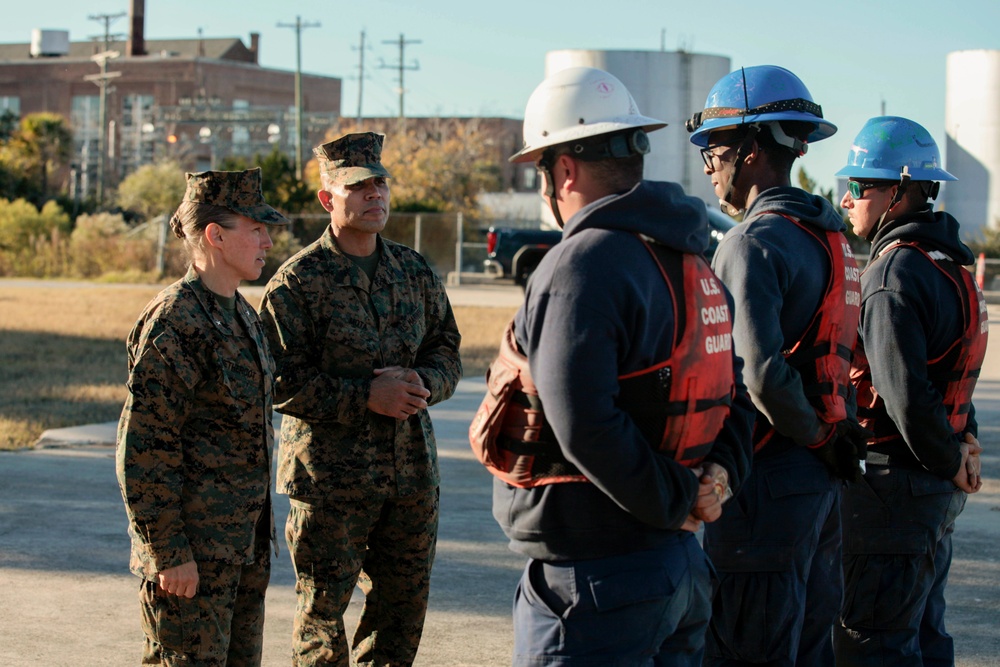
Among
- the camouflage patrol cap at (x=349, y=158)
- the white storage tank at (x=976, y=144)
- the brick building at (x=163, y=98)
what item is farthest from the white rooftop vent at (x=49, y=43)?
the camouflage patrol cap at (x=349, y=158)

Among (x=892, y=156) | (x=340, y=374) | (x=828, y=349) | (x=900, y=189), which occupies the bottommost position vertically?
(x=340, y=374)

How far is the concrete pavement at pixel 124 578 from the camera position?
528 centimetres

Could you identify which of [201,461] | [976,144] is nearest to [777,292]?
[201,461]

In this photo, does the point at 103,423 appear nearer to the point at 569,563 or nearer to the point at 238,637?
the point at 238,637

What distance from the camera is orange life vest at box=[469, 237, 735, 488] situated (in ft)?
9.39

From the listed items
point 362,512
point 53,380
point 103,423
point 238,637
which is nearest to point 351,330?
point 362,512

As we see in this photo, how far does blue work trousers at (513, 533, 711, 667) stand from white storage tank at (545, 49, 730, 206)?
46502 millimetres

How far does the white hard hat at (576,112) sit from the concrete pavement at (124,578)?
113 inches

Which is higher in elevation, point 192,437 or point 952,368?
point 952,368

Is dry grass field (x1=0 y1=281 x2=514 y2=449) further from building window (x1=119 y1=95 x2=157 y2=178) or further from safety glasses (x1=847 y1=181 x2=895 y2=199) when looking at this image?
building window (x1=119 y1=95 x2=157 y2=178)

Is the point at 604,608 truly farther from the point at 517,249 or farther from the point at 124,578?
the point at 517,249

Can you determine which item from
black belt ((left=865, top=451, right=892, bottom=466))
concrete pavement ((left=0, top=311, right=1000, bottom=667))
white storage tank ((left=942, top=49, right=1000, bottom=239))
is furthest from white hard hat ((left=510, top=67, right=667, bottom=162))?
white storage tank ((left=942, top=49, right=1000, bottom=239))

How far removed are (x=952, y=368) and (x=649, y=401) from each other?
2037 millimetres

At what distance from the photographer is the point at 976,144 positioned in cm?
4731
